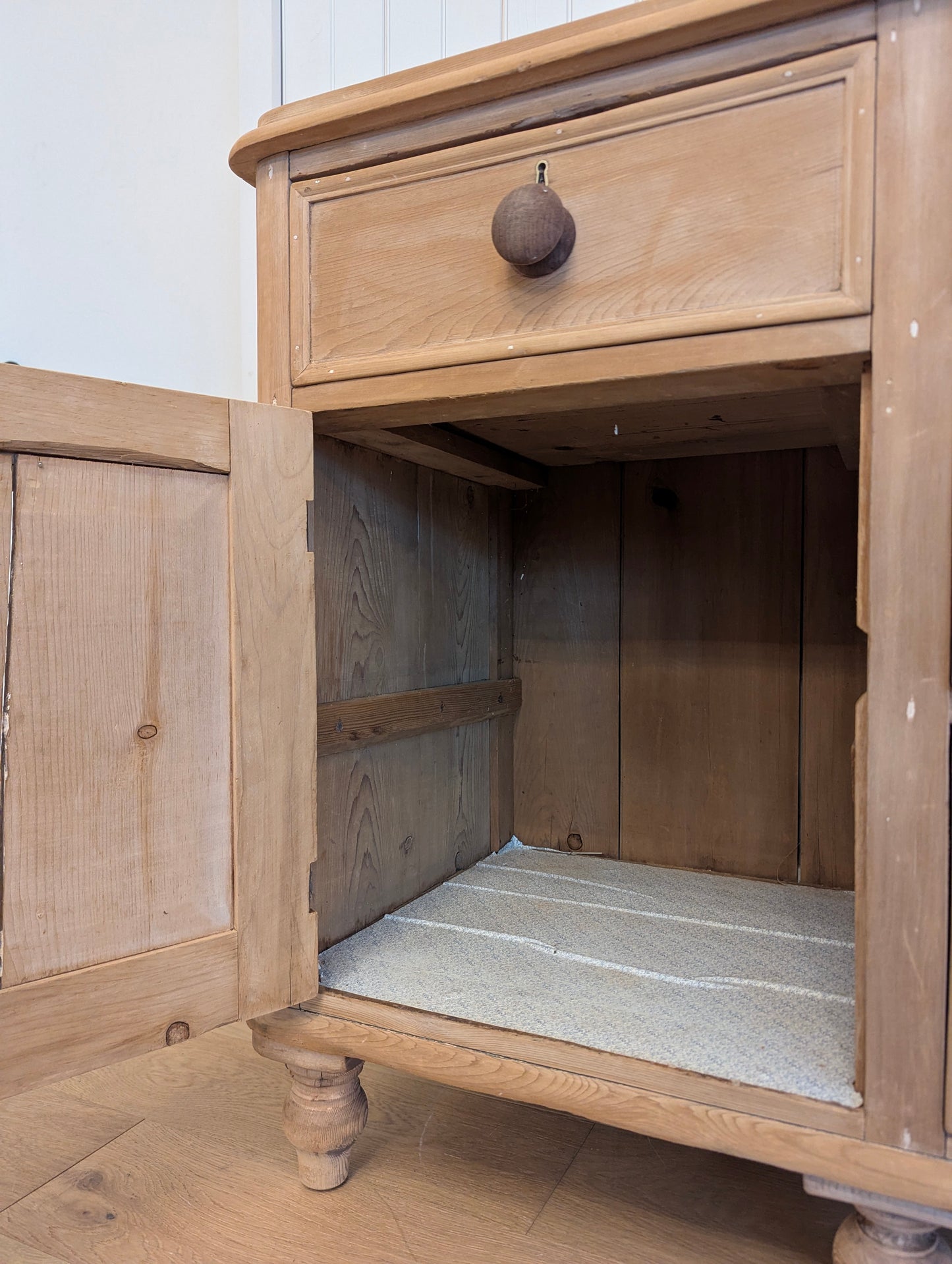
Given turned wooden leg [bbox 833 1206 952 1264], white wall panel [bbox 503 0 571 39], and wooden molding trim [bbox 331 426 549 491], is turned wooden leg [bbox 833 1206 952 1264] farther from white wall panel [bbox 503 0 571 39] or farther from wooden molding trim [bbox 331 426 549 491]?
white wall panel [bbox 503 0 571 39]

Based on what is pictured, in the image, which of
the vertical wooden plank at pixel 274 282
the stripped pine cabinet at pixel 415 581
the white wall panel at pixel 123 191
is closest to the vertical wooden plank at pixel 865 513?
the stripped pine cabinet at pixel 415 581

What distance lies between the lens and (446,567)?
3.45 ft

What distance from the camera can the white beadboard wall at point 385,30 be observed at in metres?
1.09

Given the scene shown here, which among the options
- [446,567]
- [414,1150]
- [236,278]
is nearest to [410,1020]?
[414,1150]

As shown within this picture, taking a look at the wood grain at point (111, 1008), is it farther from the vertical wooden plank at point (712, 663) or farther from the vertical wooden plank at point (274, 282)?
the vertical wooden plank at point (712, 663)

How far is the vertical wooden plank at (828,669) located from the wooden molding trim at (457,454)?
0.36m

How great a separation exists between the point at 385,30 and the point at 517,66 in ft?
2.40

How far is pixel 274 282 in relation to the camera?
72cm

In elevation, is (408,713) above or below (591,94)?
below

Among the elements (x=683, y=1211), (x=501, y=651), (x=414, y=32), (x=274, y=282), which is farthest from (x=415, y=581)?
(x=414, y=32)

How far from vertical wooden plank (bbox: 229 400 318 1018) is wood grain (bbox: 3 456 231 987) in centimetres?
1

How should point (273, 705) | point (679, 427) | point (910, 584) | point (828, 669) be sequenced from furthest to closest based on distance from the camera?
point (828, 669), point (679, 427), point (273, 705), point (910, 584)

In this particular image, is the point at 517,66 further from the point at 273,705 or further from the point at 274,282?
Answer: the point at 273,705

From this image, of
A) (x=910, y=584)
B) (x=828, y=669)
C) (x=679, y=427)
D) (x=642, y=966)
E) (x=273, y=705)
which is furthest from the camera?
(x=828, y=669)
